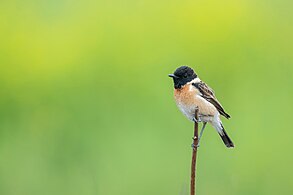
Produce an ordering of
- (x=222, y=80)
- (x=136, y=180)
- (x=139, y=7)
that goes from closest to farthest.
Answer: (x=136, y=180)
(x=222, y=80)
(x=139, y=7)

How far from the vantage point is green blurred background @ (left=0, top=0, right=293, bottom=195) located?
6.39m

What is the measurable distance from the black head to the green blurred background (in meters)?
1.63

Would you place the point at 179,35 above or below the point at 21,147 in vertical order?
above

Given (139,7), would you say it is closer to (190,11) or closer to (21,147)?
(190,11)

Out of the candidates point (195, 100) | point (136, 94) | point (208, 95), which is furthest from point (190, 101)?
point (136, 94)

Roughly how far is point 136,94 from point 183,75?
343 cm

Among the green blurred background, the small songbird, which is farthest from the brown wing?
the green blurred background

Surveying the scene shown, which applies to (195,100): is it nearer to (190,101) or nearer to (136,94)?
(190,101)

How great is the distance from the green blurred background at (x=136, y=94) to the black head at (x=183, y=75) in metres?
1.63

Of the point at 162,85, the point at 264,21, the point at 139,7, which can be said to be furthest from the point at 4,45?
the point at 264,21

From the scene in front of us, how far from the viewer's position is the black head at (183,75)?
4.12 m

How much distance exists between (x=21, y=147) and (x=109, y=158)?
0.78 m

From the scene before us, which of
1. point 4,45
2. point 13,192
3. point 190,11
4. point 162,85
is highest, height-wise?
point 190,11

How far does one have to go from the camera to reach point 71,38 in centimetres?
909
